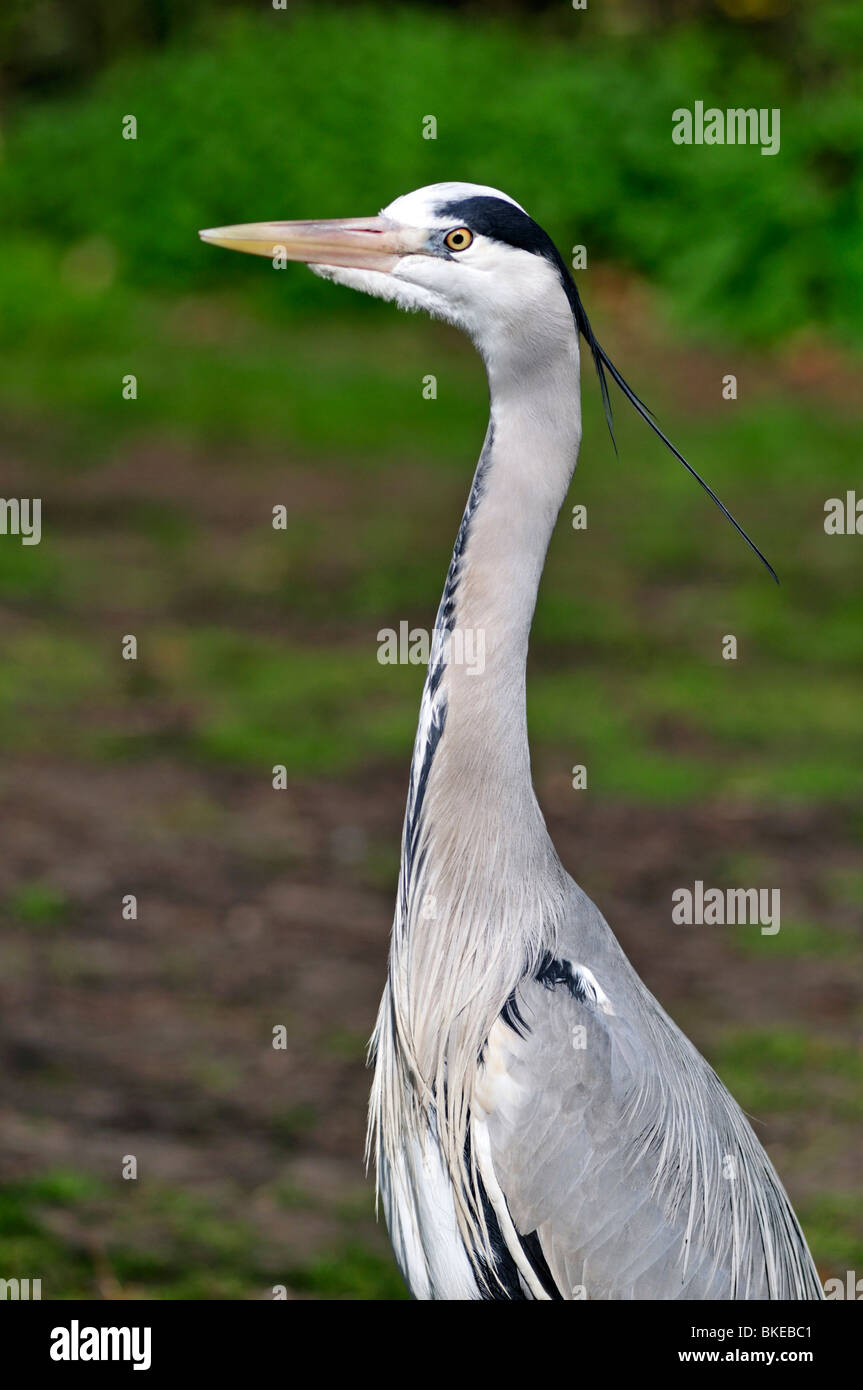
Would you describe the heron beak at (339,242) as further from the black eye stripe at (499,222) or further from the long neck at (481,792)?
the long neck at (481,792)

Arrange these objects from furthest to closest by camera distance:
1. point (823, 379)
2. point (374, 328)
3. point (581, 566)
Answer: point (374, 328), point (823, 379), point (581, 566)

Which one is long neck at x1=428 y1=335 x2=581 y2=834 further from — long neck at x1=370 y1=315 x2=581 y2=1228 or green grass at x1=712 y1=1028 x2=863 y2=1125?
green grass at x1=712 y1=1028 x2=863 y2=1125

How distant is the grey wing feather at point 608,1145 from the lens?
130 inches

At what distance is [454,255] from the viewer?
3281 millimetres

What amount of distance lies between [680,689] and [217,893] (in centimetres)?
311

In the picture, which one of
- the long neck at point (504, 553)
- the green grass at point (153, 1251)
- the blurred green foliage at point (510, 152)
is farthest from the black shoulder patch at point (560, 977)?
the blurred green foliage at point (510, 152)

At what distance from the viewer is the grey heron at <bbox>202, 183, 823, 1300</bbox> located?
3301mm

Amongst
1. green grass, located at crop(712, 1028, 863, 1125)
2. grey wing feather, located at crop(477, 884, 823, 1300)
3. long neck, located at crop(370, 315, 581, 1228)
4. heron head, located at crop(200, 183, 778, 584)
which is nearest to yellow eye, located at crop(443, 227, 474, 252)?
heron head, located at crop(200, 183, 778, 584)

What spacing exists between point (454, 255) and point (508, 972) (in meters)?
1.26

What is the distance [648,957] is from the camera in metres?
6.80

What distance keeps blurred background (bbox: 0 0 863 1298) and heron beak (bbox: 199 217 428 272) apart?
248 centimetres

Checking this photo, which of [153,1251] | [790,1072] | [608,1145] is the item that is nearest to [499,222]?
[608,1145]

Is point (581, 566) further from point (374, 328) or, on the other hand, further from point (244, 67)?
point (244, 67)
